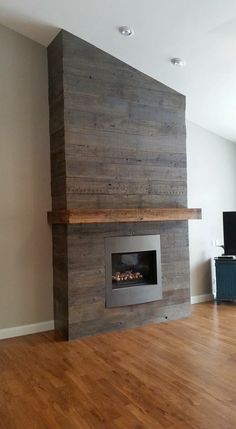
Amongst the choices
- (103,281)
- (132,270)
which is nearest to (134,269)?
(132,270)

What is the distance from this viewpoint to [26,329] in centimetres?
364

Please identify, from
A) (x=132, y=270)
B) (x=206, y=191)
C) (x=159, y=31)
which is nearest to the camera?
(x=159, y=31)

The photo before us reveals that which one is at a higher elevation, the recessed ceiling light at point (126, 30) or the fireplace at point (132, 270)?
the recessed ceiling light at point (126, 30)

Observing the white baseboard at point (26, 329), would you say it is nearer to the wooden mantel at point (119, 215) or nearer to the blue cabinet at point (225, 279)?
the wooden mantel at point (119, 215)

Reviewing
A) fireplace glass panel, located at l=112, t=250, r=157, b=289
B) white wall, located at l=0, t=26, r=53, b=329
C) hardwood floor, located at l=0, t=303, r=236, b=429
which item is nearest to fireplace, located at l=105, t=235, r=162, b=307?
fireplace glass panel, located at l=112, t=250, r=157, b=289

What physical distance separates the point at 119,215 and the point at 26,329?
5.04 ft

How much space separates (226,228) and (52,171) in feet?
7.65

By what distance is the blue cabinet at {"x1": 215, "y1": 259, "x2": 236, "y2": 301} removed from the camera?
15.0ft

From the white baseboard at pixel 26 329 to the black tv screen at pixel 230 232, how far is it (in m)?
2.40

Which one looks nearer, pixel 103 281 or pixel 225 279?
pixel 103 281

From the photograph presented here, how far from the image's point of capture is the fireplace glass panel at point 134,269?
382cm

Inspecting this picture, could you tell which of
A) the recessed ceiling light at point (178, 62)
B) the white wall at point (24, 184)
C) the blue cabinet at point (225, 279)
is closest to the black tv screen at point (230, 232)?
the blue cabinet at point (225, 279)

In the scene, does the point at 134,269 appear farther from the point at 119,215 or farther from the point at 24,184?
the point at 24,184

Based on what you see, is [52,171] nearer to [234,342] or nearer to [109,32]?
[109,32]
